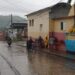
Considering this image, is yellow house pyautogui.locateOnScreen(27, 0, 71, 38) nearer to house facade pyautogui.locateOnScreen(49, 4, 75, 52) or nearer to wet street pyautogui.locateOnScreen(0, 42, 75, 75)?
house facade pyautogui.locateOnScreen(49, 4, 75, 52)

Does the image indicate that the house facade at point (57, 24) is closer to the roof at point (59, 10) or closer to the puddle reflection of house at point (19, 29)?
the roof at point (59, 10)

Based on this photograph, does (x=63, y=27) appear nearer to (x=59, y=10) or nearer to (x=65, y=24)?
(x=65, y=24)

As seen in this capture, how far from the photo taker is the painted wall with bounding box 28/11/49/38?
34.2 m

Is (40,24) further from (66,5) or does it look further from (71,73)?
(71,73)

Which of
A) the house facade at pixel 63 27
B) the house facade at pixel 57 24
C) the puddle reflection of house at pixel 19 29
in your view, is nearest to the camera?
Answer: the house facade at pixel 63 27

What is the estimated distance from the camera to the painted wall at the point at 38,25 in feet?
112

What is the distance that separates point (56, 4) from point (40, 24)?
4584 mm

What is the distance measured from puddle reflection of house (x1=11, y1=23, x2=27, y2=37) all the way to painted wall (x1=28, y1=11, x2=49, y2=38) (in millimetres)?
18299

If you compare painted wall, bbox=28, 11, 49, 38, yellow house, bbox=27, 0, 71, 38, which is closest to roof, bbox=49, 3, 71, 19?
yellow house, bbox=27, 0, 71, 38

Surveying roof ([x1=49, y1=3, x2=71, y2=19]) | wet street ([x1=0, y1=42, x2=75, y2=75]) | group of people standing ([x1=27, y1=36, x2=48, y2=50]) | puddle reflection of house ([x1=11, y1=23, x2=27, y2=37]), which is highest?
roof ([x1=49, y1=3, x2=71, y2=19])

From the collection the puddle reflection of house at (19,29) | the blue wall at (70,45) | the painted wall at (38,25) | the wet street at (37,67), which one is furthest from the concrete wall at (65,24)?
the puddle reflection of house at (19,29)

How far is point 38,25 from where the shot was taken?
124 ft

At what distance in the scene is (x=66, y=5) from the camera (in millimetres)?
33656

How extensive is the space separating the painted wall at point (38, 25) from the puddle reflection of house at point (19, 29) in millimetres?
18299
